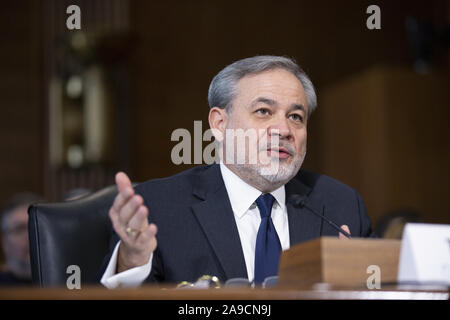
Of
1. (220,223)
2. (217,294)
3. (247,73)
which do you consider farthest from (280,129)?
(217,294)

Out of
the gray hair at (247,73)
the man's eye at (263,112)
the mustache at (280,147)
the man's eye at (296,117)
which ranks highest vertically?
the gray hair at (247,73)

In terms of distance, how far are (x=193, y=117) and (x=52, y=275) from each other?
155 inches

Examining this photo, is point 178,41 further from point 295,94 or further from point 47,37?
point 295,94

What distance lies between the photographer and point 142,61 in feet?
18.7

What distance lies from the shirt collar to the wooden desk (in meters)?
0.90

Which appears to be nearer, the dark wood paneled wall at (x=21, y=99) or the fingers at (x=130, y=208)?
the fingers at (x=130, y=208)

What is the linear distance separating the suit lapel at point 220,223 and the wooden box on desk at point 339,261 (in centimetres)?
47

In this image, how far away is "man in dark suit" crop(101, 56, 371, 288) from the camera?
6.23ft

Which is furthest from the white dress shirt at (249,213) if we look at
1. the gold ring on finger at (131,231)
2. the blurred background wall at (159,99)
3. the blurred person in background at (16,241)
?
the blurred background wall at (159,99)

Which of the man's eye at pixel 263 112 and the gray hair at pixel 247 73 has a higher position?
the gray hair at pixel 247 73

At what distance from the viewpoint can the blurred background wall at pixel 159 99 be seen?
5.34m

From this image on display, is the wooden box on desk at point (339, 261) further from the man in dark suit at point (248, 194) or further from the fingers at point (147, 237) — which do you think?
the man in dark suit at point (248, 194)

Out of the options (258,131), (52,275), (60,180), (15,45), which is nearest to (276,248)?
(258,131)

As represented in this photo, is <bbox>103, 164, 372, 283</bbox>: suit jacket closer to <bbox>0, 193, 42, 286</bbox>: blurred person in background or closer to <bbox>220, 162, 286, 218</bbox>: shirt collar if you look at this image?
<bbox>220, 162, 286, 218</bbox>: shirt collar
